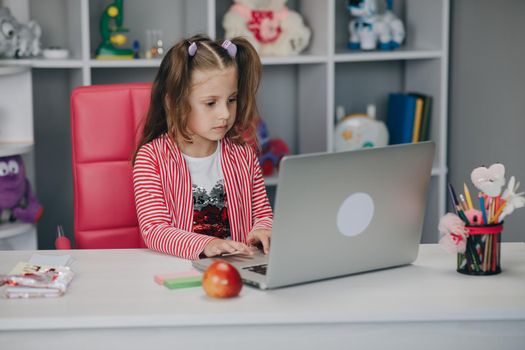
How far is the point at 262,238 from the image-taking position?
5.87 ft

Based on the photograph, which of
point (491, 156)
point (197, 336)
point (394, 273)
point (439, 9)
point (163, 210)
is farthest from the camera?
point (439, 9)

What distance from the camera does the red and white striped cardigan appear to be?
6.08 feet

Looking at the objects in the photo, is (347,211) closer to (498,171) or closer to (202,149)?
(498,171)

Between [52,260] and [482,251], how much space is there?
83 centimetres

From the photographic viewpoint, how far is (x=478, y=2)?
3086mm

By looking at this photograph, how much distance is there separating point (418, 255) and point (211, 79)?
0.63m

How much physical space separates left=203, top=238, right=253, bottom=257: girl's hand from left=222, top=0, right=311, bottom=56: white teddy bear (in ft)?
5.21

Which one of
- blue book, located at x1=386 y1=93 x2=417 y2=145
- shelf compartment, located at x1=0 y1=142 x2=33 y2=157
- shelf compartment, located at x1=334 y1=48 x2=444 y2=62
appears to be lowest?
shelf compartment, located at x1=0 y1=142 x2=33 y2=157

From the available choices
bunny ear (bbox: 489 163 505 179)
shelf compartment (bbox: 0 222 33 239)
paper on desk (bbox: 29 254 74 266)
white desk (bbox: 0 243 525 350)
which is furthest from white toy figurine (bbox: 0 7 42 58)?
bunny ear (bbox: 489 163 505 179)

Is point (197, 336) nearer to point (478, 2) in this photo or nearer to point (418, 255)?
point (418, 255)

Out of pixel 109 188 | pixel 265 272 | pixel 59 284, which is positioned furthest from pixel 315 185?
pixel 109 188

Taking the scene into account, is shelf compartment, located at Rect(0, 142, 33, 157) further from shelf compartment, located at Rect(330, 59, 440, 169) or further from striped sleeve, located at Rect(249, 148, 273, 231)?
shelf compartment, located at Rect(330, 59, 440, 169)

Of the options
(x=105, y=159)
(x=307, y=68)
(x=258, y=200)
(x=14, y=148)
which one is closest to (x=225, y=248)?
(x=258, y=200)

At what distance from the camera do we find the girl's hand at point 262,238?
5.82 feet
